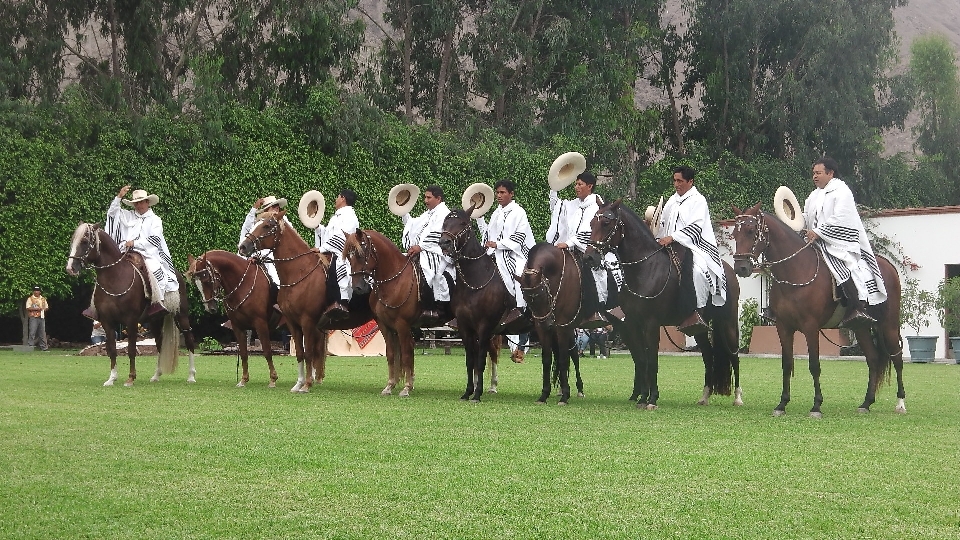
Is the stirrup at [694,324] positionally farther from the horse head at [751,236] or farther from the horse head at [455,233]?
the horse head at [455,233]

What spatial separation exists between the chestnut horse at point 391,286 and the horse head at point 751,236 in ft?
13.1

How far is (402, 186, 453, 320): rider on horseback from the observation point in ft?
48.9

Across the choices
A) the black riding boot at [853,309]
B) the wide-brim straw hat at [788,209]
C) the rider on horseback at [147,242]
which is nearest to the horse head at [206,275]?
the rider on horseback at [147,242]

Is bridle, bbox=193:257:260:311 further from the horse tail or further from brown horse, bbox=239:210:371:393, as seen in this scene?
brown horse, bbox=239:210:371:393

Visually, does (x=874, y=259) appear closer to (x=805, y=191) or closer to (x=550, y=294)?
(x=550, y=294)

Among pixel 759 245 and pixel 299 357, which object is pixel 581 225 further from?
pixel 299 357

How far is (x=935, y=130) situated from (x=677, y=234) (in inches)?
2291

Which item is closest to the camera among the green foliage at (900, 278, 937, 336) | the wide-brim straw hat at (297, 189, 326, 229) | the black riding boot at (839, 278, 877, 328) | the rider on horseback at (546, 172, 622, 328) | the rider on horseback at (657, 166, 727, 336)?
the black riding boot at (839, 278, 877, 328)

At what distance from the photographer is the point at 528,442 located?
31.8ft

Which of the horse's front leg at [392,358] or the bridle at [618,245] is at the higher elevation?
the bridle at [618,245]

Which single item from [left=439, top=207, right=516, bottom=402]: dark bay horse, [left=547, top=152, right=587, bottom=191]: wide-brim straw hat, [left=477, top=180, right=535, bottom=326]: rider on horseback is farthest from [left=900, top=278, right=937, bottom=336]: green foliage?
[left=439, top=207, right=516, bottom=402]: dark bay horse

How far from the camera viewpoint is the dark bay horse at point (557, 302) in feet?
44.9

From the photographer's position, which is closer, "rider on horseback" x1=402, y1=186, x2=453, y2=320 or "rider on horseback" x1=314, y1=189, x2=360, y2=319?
"rider on horseback" x1=402, y1=186, x2=453, y2=320

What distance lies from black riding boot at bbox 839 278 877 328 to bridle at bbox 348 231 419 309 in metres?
5.16
